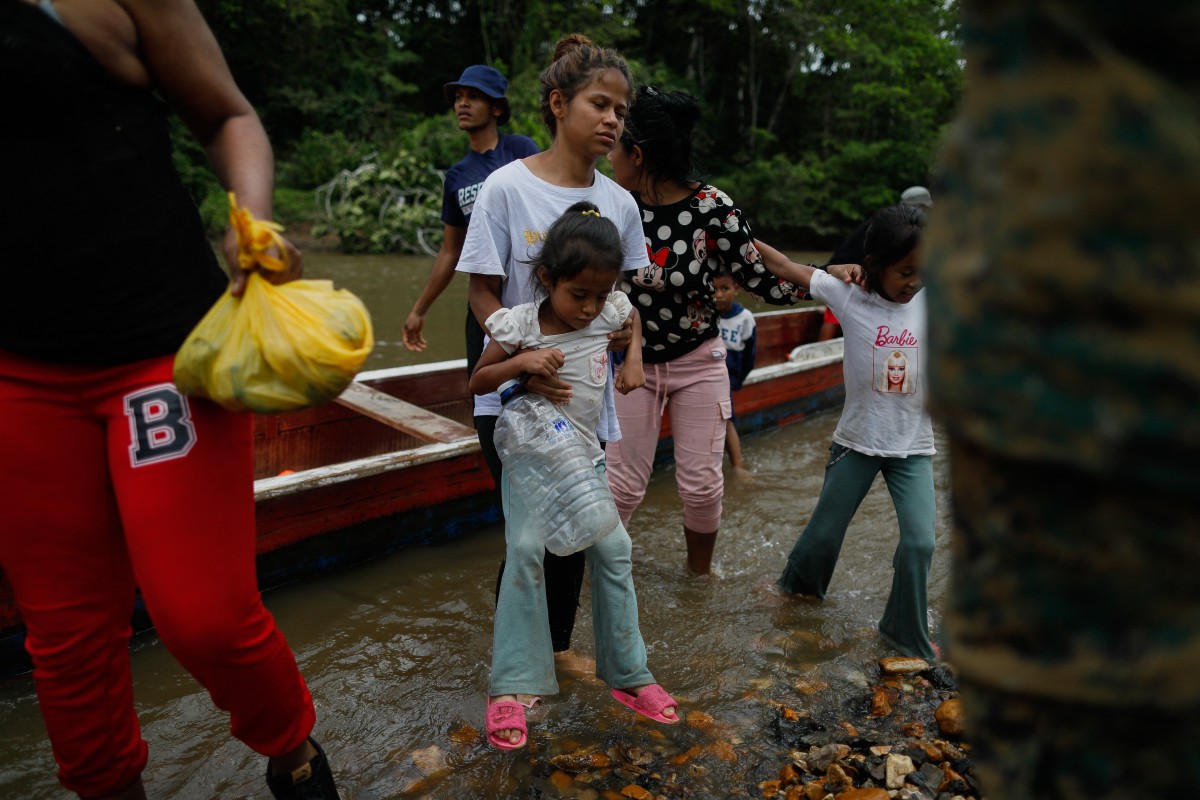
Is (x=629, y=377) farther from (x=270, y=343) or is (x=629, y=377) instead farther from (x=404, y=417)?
(x=404, y=417)

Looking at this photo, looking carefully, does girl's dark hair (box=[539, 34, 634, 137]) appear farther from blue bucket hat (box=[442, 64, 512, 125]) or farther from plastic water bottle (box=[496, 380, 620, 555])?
blue bucket hat (box=[442, 64, 512, 125])

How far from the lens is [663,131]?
3.25 metres

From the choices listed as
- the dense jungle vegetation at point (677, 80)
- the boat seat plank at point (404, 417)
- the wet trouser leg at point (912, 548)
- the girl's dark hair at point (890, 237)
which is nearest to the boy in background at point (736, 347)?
the boat seat plank at point (404, 417)

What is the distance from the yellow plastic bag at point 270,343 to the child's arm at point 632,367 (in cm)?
133

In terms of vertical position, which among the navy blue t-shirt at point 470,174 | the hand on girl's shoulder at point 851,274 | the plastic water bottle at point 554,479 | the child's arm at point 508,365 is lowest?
the plastic water bottle at point 554,479

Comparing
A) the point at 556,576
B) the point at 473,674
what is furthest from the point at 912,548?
the point at 473,674

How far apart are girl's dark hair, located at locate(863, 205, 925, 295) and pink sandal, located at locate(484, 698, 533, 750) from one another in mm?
1979

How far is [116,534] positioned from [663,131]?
7.85 feet

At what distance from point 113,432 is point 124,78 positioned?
68cm

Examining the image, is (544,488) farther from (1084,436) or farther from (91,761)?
(1084,436)

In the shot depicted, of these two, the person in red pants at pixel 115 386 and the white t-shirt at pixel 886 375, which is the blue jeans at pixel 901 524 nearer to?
the white t-shirt at pixel 886 375

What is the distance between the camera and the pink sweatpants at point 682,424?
3.44 m

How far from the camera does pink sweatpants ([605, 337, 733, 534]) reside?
3443mm

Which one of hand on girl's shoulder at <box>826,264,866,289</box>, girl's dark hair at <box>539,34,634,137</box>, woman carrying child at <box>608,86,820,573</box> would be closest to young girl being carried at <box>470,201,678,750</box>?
girl's dark hair at <box>539,34,634,137</box>
